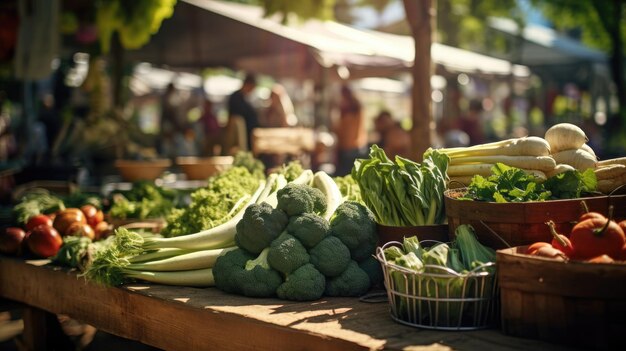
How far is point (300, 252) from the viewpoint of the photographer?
311 cm

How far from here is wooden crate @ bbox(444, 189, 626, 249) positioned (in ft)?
8.92

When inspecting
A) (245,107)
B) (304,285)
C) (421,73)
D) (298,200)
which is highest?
(245,107)

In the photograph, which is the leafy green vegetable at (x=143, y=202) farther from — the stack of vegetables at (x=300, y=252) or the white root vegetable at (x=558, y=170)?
the white root vegetable at (x=558, y=170)

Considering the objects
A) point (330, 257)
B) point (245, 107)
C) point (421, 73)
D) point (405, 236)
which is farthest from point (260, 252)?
point (245, 107)

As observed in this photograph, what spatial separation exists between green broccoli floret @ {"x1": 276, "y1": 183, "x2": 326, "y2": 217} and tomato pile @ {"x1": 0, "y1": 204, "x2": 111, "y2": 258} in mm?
1813

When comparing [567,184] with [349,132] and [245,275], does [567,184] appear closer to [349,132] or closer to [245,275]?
[245,275]

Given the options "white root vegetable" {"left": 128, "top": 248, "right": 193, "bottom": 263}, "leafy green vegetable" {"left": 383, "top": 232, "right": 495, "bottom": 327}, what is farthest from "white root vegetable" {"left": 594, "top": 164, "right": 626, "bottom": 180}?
"white root vegetable" {"left": 128, "top": 248, "right": 193, "bottom": 263}

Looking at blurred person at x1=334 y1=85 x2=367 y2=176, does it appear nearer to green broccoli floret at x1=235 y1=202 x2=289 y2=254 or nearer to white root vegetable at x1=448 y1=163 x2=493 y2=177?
white root vegetable at x1=448 y1=163 x2=493 y2=177

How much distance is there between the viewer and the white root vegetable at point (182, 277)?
134 inches

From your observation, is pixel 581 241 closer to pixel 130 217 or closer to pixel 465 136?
pixel 130 217

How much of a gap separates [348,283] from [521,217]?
826mm

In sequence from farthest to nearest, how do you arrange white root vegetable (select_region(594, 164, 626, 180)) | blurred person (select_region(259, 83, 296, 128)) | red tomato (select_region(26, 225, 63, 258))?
blurred person (select_region(259, 83, 296, 128)) < red tomato (select_region(26, 225, 63, 258)) < white root vegetable (select_region(594, 164, 626, 180))

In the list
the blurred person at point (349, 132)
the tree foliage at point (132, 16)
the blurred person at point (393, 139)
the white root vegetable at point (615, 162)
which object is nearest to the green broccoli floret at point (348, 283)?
the white root vegetable at point (615, 162)

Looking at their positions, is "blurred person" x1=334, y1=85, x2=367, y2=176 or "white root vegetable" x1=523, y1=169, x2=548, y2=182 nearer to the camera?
"white root vegetable" x1=523, y1=169, x2=548, y2=182
